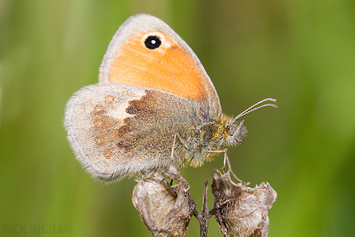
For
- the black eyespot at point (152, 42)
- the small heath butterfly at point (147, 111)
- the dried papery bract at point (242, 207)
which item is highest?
the black eyespot at point (152, 42)

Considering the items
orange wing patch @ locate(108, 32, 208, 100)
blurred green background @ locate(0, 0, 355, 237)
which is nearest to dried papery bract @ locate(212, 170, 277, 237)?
blurred green background @ locate(0, 0, 355, 237)

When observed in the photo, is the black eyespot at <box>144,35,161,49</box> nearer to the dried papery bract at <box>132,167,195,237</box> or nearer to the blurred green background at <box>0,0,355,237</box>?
the blurred green background at <box>0,0,355,237</box>

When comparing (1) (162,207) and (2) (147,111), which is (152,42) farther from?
(1) (162,207)

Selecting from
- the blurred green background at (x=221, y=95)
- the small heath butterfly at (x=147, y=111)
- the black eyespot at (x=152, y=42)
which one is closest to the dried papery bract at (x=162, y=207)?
the small heath butterfly at (x=147, y=111)

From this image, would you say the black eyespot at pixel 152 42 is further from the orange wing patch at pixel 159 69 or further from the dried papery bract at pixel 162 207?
the dried papery bract at pixel 162 207

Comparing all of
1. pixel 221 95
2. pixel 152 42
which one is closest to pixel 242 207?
pixel 152 42
